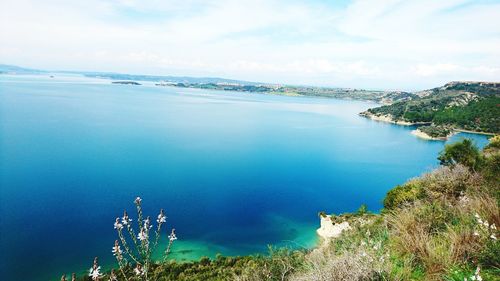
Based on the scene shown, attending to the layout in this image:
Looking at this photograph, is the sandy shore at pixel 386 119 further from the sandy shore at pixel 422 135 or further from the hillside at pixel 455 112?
the sandy shore at pixel 422 135

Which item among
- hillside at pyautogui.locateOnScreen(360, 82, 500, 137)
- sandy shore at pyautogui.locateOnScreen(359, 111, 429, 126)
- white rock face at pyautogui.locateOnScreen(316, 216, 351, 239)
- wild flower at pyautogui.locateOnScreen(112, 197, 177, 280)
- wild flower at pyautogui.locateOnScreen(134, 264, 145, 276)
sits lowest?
sandy shore at pyautogui.locateOnScreen(359, 111, 429, 126)

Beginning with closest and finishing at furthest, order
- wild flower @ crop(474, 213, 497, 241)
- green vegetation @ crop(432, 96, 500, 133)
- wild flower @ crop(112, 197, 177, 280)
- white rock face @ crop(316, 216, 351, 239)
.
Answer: wild flower @ crop(112, 197, 177, 280) → wild flower @ crop(474, 213, 497, 241) → white rock face @ crop(316, 216, 351, 239) → green vegetation @ crop(432, 96, 500, 133)

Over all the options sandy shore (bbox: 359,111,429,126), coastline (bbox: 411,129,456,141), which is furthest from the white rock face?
sandy shore (bbox: 359,111,429,126)

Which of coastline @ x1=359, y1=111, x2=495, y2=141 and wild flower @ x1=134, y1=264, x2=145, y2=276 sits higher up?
wild flower @ x1=134, y1=264, x2=145, y2=276

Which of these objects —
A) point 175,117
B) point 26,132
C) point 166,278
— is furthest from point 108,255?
point 175,117

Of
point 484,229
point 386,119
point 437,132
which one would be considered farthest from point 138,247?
point 386,119

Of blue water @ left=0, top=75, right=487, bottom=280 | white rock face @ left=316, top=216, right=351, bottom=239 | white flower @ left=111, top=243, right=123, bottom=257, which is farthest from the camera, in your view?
white rock face @ left=316, top=216, right=351, bottom=239

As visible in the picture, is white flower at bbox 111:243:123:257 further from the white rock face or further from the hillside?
the hillside

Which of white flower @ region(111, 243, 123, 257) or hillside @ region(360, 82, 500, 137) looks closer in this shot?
white flower @ region(111, 243, 123, 257)

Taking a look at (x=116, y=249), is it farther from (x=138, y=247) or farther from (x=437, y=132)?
(x=437, y=132)
